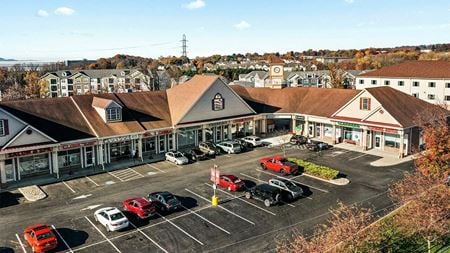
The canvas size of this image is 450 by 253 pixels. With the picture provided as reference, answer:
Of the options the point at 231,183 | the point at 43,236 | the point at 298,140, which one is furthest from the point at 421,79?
the point at 43,236

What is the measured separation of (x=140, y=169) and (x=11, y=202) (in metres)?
12.9

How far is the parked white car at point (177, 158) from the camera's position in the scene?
145 ft

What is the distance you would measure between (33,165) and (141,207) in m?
16.7

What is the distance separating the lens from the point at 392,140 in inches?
1885

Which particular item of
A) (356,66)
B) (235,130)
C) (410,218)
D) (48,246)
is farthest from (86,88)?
(410,218)

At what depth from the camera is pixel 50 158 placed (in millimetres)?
40469

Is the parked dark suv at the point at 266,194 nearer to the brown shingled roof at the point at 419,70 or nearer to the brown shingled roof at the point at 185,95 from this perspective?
the brown shingled roof at the point at 185,95

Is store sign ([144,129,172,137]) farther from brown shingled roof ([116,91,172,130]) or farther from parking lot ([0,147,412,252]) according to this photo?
parking lot ([0,147,412,252])

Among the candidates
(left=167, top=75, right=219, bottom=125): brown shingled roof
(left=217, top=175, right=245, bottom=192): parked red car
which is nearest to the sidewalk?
(left=217, top=175, right=245, bottom=192): parked red car

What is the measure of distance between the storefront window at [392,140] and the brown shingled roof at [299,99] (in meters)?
8.09

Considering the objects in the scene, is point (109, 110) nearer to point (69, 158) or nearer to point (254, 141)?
point (69, 158)

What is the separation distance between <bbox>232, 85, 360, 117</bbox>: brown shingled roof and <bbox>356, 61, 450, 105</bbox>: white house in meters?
23.9

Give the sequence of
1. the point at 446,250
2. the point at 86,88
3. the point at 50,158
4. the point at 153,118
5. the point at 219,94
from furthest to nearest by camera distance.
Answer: the point at 86,88 < the point at 219,94 < the point at 153,118 < the point at 50,158 < the point at 446,250

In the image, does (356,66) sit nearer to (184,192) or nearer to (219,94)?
(219,94)
